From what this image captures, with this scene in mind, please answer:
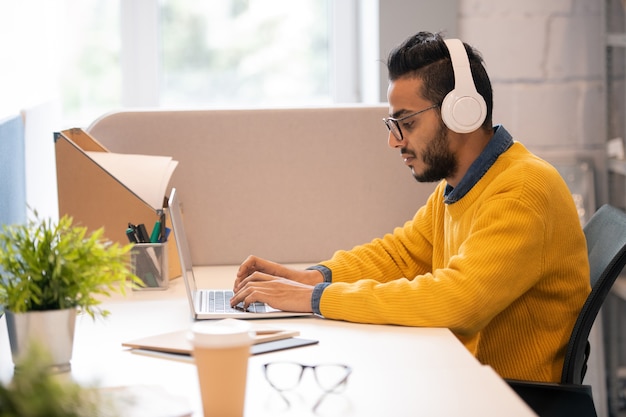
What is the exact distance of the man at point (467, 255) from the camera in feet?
4.13

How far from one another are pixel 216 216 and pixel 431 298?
0.71 m

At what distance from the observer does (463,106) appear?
1.43 metres

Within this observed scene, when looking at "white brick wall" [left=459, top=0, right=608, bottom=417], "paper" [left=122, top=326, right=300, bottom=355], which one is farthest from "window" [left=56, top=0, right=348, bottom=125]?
"paper" [left=122, top=326, right=300, bottom=355]

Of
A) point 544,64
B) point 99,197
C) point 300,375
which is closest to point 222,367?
point 300,375

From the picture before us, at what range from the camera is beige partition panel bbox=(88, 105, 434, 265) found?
6.00 ft

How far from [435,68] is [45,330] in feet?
2.54

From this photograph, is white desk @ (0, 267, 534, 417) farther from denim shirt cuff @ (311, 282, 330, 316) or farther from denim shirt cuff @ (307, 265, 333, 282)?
denim shirt cuff @ (307, 265, 333, 282)

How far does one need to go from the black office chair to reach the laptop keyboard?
1.30 feet

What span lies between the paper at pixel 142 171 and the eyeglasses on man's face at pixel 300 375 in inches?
28.1

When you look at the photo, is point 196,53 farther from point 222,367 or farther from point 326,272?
point 222,367

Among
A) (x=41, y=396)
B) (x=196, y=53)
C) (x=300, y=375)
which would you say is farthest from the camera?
(x=196, y=53)

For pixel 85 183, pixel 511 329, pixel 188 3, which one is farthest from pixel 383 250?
pixel 188 3

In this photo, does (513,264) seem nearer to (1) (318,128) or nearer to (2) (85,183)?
(1) (318,128)

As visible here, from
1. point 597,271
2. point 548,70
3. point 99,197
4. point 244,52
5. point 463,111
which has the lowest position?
point 597,271
